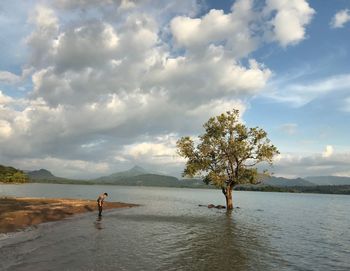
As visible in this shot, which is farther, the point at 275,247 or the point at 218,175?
the point at 218,175

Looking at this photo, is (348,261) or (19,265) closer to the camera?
(19,265)

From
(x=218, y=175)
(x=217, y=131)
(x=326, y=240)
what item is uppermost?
(x=217, y=131)

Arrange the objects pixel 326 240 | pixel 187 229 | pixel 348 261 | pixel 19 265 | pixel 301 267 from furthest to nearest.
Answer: pixel 187 229, pixel 326 240, pixel 348 261, pixel 301 267, pixel 19 265

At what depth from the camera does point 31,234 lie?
107 ft

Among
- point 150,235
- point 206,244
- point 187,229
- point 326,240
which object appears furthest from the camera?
point 187,229

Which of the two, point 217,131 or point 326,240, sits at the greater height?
point 217,131

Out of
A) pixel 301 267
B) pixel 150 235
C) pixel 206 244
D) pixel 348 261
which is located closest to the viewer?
pixel 301 267

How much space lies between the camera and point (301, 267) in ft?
77.7

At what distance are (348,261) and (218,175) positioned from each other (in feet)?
133

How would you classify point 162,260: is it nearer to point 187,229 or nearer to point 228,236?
point 228,236

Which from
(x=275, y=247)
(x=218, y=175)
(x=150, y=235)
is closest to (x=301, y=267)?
(x=275, y=247)

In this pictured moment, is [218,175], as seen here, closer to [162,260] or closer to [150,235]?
[150,235]

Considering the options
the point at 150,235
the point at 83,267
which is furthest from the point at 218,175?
the point at 83,267

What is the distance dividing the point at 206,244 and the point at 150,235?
6.89 m
